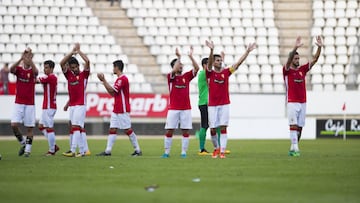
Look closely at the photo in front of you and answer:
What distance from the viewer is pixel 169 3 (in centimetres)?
3831

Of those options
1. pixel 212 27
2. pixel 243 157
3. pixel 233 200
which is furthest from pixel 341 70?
pixel 233 200

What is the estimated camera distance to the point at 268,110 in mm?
33656

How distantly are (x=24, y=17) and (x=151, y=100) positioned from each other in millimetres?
7889

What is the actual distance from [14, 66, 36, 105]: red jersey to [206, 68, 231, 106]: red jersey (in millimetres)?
4217

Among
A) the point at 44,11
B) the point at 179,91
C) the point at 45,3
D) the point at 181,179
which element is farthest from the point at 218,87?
the point at 45,3

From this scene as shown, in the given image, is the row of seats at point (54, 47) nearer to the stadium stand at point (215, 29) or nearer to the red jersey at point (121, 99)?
the stadium stand at point (215, 29)

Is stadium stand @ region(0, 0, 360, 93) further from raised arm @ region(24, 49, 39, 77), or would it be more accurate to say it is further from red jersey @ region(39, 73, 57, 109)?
raised arm @ region(24, 49, 39, 77)

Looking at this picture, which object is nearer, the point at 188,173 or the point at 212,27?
the point at 188,173

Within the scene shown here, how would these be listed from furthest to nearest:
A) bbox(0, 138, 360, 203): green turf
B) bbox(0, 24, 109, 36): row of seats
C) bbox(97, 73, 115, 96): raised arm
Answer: bbox(0, 24, 109, 36): row of seats
bbox(97, 73, 115, 96): raised arm
bbox(0, 138, 360, 203): green turf

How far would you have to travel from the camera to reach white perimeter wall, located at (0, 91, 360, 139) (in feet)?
107

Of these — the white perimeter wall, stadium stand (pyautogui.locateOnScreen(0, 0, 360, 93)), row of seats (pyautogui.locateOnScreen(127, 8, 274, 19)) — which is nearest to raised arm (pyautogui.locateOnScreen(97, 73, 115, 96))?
the white perimeter wall

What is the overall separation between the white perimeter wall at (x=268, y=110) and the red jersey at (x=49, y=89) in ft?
41.0

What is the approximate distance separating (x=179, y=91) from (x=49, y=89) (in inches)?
147

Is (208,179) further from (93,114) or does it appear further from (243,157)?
(93,114)
